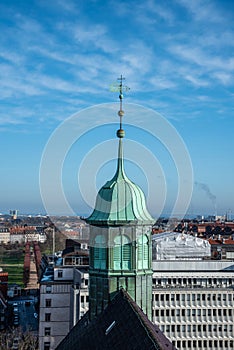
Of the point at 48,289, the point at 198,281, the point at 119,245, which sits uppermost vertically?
the point at 119,245

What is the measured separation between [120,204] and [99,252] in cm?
169

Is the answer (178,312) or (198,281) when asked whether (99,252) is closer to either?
(178,312)

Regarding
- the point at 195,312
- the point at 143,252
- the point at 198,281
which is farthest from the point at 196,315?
the point at 143,252

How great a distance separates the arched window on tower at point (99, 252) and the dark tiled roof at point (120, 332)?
115cm

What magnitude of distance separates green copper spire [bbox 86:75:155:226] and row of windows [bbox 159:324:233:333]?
37020 mm

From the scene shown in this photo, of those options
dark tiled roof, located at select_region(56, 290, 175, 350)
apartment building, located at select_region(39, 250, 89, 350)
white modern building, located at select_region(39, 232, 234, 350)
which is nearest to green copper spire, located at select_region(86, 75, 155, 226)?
dark tiled roof, located at select_region(56, 290, 175, 350)

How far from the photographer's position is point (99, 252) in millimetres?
14836

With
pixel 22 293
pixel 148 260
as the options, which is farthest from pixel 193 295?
pixel 22 293

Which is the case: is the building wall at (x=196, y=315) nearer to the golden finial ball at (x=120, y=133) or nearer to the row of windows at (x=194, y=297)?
the row of windows at (x=194, y=297)

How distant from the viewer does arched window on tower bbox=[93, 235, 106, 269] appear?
1470cm

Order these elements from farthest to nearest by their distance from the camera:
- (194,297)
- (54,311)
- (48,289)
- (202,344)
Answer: (194,297) → (202,344) → (54,311) → (48,289)

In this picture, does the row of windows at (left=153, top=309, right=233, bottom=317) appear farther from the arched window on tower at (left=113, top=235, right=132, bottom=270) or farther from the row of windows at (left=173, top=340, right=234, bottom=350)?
the arched window on tower at (left=113, top=235, right=132, bottom=270)

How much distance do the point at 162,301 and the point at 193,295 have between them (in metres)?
3.42

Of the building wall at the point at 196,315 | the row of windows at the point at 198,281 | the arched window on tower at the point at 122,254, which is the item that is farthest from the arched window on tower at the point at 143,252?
the row of windows at the point at 198,281
